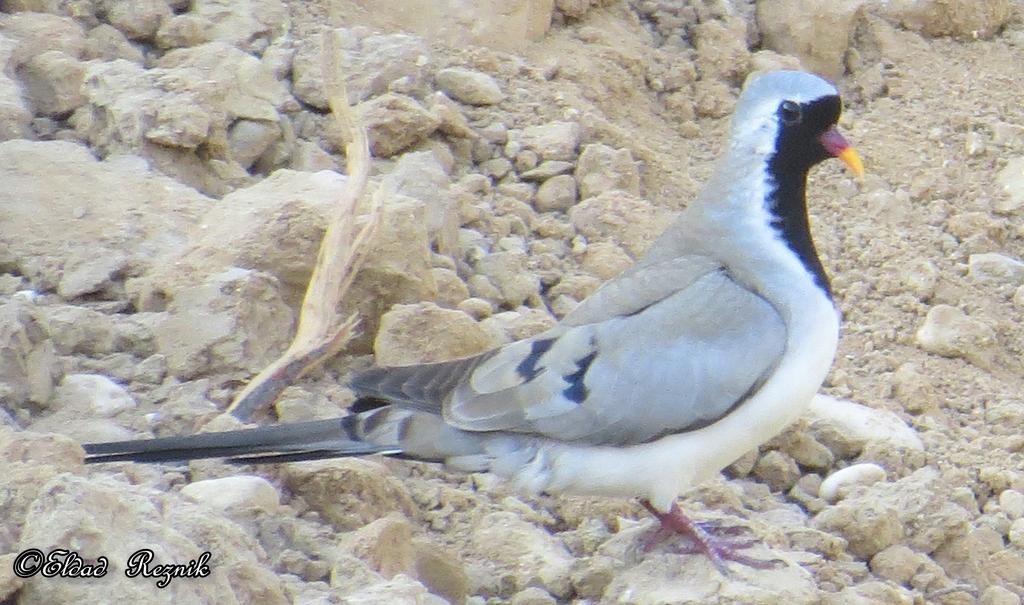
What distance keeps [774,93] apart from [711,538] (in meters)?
1.26

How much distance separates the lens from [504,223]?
6.16 metres

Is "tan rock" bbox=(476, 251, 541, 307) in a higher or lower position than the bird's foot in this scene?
lower

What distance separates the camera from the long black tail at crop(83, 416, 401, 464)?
13.9ft

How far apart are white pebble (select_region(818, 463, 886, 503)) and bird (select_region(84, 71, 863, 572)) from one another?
2.43 ft

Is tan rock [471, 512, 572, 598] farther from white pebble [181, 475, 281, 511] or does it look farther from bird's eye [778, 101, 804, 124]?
bird's eye [778, 101, 804, 124]

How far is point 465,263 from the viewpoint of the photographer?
596 centimetres

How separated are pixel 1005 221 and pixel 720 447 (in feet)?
8.99

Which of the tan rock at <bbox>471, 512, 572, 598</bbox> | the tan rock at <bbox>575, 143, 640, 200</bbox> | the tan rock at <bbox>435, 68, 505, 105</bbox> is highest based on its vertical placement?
the tan rock at <bbox>435, 68, 505, 105</bbox>

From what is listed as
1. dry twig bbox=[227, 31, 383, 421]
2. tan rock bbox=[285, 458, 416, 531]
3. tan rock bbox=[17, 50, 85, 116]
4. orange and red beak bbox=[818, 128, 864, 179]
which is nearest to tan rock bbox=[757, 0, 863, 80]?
orange and red beak bbox=[818, 128, 864, 179]

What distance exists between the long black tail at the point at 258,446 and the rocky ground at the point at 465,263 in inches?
3.8

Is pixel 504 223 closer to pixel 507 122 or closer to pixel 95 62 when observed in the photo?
pixel 507 122

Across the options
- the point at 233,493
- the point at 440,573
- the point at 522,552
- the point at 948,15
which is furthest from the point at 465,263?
the point at 948,15

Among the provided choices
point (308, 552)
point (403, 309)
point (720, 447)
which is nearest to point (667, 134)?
point (403, 309)

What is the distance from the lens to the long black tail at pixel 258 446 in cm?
425
